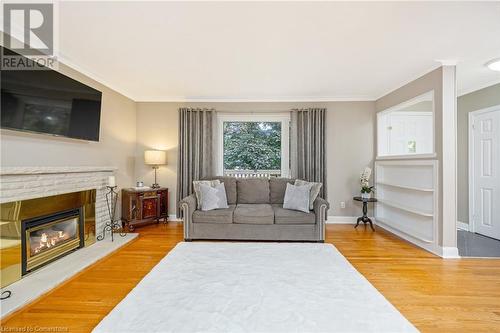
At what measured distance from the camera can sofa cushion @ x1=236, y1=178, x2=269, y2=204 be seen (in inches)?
164

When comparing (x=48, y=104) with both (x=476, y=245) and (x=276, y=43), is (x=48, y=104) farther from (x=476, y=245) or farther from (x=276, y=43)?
(x=476, y=245)

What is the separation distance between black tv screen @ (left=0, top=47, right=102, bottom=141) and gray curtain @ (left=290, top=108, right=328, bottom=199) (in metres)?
3.35

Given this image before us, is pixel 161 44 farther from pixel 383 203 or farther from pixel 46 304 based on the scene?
pixel 383 203

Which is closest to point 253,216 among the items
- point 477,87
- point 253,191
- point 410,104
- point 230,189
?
point 253,191

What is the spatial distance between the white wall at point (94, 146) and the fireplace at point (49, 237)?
0.64m

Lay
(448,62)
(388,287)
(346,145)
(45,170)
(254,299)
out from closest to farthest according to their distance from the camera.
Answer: (254,299) → (388,287) → (45,170) → (448,62) → (346,145)

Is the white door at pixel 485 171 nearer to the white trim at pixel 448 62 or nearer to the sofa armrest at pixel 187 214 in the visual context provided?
the white trim at pixel 448 62

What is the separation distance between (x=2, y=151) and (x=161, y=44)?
1.88m

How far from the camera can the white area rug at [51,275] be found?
197 cm

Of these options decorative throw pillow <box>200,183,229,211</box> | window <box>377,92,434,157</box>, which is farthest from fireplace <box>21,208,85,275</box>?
window <box>377,92,434,157</box>

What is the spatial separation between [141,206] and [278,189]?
2432mm

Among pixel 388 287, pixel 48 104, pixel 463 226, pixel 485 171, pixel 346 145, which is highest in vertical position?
pixel 48 104

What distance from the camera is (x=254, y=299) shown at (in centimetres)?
194

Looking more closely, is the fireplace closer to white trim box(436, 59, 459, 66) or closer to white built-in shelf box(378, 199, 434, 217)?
white built-in shelf box(378, 199, 434, 217)
